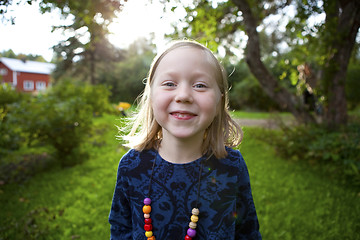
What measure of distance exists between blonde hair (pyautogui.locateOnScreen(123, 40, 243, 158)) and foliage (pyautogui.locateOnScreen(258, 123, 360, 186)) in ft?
10.9

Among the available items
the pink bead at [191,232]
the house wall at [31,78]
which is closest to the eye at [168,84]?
the pink bead at [191,232]

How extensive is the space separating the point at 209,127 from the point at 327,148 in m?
3.91

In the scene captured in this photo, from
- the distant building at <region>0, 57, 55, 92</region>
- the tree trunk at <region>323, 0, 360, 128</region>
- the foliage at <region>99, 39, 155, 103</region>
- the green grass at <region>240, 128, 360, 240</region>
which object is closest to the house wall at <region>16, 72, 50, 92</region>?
the distant building at <region>0, 57, 55, 92</region>

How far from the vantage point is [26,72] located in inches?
993

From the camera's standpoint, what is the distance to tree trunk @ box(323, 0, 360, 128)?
4773 millimetres

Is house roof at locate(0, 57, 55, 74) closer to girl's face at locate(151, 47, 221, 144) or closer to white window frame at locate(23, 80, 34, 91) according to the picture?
white window frame at locate(23, 80, 34, 91)

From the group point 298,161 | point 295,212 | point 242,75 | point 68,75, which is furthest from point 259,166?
point 68,75

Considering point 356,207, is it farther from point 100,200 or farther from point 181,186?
point 100,200

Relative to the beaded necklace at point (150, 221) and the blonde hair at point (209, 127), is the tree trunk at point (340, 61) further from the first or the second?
the beaded necklace at point (150, 221)

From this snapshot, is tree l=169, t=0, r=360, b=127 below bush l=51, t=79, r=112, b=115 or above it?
above

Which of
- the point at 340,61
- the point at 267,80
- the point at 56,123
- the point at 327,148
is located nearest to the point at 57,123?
the point at 56,123

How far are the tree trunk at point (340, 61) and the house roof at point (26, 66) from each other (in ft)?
74.0

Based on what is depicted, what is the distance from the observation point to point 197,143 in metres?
1.35

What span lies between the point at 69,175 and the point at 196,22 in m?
3.50
